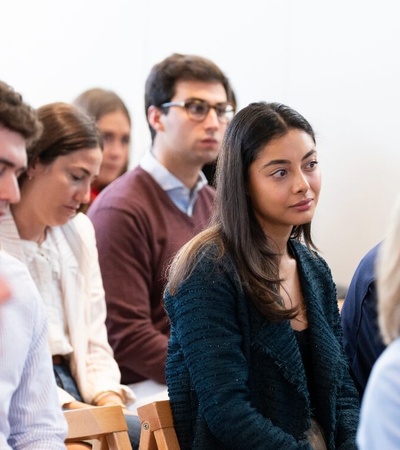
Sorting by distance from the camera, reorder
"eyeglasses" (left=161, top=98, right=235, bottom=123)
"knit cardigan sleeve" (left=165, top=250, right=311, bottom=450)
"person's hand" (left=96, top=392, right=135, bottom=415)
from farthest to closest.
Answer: "eyeglasses" (left=161, top=98, right=235, bottom=123), "person's hand" (left=96, top=392, right=135, bottom=415), "knit cardigan sleeve" (left=165, top=250, right=311, bottom=450)

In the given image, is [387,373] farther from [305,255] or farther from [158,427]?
[305,255]

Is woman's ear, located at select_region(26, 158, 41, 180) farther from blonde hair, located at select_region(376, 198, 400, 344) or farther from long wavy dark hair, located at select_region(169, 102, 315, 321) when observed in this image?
blonde hair, located at select_region(376, 198, 400, 344)

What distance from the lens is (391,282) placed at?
50.7 inches

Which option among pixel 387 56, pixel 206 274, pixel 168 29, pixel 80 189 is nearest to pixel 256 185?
pixel 206 274

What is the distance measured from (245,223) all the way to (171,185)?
1.08 meters

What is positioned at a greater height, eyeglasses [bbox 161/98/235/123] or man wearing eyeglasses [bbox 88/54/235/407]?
eyeglasses [bbox 161/98/235/123]

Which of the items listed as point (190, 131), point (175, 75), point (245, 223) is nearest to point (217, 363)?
point (245, 223)

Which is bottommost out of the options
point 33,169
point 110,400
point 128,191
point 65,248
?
point 110,400

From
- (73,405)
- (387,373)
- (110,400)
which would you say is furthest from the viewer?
(110,400)

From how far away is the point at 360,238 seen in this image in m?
3.89

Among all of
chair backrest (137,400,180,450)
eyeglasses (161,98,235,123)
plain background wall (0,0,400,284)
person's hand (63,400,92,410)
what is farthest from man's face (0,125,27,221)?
plain background wall (0,0,400,284)

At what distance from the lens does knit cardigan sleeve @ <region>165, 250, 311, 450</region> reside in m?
1.85

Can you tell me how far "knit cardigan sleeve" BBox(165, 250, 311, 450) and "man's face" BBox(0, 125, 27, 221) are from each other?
1.38ft

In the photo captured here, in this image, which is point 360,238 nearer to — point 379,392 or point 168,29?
point 168,29
